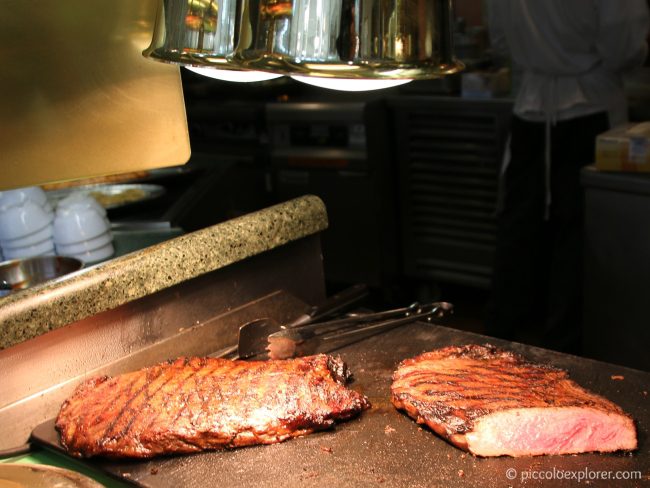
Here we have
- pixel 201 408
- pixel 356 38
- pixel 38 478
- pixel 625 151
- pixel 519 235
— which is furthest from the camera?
pixel 519 235

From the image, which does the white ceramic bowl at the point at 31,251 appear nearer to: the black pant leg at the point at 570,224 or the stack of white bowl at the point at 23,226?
the stack of white bowl at the point at 23,226

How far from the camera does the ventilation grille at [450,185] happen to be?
5035mm

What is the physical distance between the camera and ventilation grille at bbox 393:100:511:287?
16.5 feet

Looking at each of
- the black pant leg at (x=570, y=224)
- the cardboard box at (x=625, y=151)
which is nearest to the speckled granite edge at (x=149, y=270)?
the cardboard box at (x=625, y=151)

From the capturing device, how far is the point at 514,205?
440 cm

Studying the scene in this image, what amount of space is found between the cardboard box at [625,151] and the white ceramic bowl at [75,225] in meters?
2.24

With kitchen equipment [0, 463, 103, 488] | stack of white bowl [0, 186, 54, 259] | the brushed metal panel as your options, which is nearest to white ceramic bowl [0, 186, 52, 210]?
stack of white bowl [0, 186, 54, 259]

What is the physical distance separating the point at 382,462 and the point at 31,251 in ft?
5.85

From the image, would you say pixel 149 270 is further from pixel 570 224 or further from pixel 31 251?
pixel 570 224

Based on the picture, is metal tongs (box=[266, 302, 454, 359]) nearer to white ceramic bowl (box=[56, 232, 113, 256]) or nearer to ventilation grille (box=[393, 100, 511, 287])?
white ceramic bowl (box=[56, 232, 113, 256])

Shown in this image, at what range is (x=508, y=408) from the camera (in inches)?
69.6

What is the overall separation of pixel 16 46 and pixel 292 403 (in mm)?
1000

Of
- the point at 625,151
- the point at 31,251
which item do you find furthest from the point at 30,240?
the point at 625,151

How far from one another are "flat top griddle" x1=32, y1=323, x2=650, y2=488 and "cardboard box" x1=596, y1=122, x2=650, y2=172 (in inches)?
67.6
